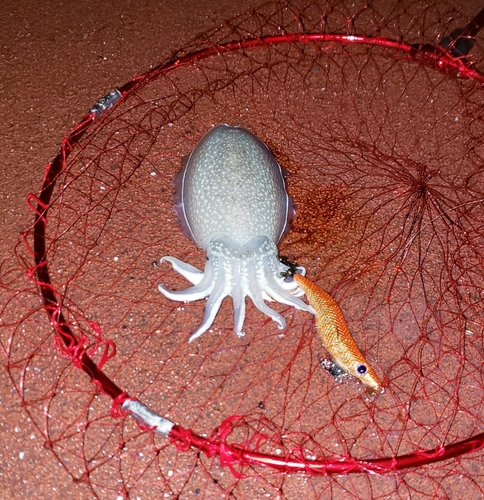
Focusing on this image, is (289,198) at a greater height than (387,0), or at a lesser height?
lesser

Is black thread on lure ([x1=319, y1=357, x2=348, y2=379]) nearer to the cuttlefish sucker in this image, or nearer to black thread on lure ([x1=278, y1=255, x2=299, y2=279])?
the cuttlefish sucker

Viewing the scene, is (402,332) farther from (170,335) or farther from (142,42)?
(142,42)

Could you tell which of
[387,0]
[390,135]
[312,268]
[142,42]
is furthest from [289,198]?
[387,0]

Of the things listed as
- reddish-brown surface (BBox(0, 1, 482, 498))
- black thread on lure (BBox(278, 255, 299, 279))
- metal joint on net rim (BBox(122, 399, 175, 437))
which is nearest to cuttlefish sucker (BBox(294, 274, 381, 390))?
black thread on lure (BBox(278, 255, 299, 279))

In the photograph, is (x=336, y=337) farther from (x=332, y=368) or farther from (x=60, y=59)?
(x=60, y=59)

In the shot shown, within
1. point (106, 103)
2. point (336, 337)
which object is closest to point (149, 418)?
point (336, 337)

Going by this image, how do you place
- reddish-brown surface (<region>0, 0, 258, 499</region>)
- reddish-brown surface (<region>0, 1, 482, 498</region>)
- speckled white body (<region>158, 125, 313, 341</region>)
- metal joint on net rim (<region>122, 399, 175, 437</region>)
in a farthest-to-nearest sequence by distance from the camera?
reddish-brown surface (<region>0, 0, 258, 499</region>), reddish-brown surface (<region>0, 1, 482, 498</region>), speckled white body (<region>158, 125, 313, 341</region>), metal joint on net rim (<region>122, 399, 175, 437</region>)

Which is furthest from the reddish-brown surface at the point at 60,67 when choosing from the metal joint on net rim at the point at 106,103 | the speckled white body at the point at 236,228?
the metal joint on net rim at the point at 106,103
